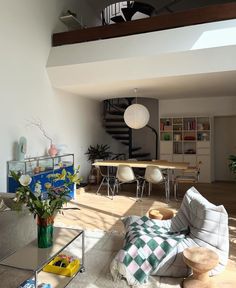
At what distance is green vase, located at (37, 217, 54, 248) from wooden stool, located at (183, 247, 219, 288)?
4.20ft

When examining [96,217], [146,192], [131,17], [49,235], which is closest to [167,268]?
[49,235]

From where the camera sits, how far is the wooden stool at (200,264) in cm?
234

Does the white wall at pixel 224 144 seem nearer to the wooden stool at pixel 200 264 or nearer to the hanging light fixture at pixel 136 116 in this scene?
the hanging light fixture at pixel 136 116

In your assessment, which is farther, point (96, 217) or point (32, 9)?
point (32, 9)

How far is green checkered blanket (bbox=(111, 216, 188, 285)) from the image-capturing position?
256cm

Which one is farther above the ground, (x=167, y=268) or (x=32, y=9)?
(x=32, y=9)

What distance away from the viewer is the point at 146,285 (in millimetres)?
2543

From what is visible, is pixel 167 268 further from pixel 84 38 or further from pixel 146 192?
pixel 84 38

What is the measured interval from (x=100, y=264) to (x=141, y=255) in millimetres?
602

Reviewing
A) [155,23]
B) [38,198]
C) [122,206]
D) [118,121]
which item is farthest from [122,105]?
[38,198]

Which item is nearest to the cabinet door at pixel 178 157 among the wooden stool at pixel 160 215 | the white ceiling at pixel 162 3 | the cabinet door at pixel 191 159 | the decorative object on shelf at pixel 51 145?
the cabinet door at pixel 191 159

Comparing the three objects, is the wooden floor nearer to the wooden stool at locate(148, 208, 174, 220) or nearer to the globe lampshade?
the wooden stool at locate(148, 208, 174, 220)

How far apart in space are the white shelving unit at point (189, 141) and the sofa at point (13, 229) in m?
5.55

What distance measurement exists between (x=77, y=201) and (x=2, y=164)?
178 centimetres
